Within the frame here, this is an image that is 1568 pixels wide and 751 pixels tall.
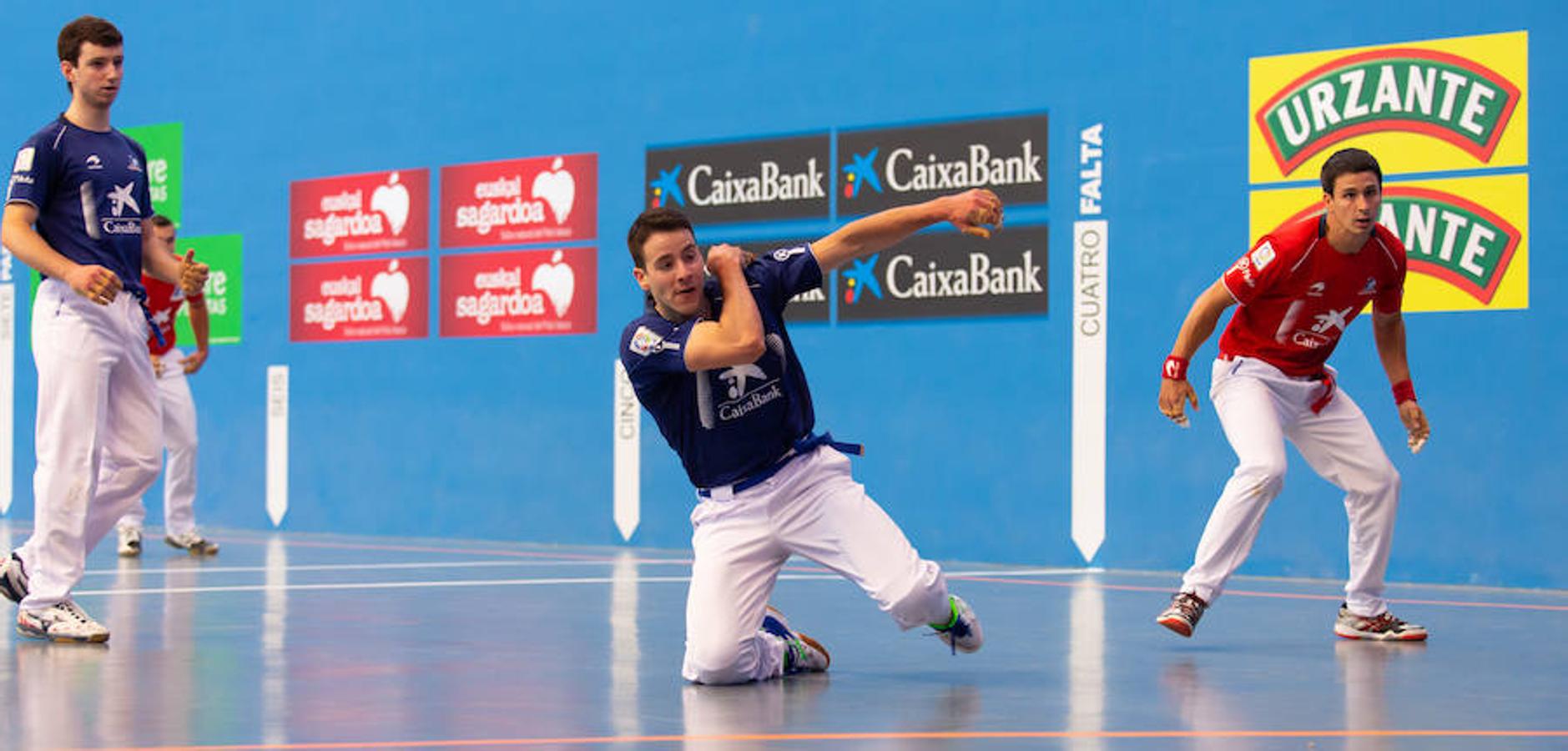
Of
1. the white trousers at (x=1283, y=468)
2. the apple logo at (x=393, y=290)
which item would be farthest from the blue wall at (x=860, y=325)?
the white trousers at (x=1283, y=468)

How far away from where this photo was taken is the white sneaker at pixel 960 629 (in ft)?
18.2

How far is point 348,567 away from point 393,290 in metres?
3.13

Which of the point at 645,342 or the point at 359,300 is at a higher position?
the point at 359,300

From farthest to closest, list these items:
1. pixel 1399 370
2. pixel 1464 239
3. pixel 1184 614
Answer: pixel 1464 239 → pixel 1399 370 → pixel 1184 614

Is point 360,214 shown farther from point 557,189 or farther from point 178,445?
point 178,445

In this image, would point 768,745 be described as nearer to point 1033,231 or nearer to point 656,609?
point 656,609

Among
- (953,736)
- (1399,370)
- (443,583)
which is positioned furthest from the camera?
(443,583)

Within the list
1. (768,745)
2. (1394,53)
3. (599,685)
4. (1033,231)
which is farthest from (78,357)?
(1394,53)

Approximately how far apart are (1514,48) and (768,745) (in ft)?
19.8

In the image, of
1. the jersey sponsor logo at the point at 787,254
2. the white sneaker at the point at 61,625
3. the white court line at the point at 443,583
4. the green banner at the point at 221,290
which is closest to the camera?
the jersey sponsor logo at the point at 787,254

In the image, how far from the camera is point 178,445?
10625 mm

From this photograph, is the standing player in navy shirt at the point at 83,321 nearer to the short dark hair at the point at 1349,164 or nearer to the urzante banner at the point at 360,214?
the short dark hair at the point at 1349,164

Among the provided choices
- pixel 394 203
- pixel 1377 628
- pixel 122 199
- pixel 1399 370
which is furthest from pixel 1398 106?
pixel 394 203

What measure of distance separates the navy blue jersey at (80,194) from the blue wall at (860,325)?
5.00m
